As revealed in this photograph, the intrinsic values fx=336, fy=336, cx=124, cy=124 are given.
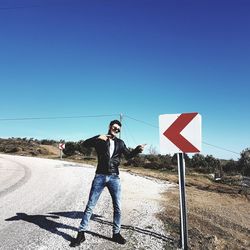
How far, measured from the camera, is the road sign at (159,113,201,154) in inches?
209

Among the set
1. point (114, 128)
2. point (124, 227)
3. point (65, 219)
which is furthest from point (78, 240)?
point (114, 128)

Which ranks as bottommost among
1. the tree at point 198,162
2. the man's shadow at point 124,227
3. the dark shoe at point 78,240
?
the dark shoe at point 78,240

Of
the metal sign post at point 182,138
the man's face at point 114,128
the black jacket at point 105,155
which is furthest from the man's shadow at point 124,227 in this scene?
the man's face at point 114,128

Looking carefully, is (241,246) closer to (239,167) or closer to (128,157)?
(128,157)

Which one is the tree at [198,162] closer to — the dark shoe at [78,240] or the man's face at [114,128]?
the man's face at [114,128]

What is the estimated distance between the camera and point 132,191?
11.7 meters

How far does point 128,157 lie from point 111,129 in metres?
0.63

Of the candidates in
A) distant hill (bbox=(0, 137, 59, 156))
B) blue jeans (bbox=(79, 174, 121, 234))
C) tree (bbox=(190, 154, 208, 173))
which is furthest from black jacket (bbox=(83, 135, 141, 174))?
distant hill (bbox=(0, 137, 59, 156))

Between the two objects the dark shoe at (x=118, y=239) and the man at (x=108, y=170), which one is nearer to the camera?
the dark shoe at (x=118, y=239)

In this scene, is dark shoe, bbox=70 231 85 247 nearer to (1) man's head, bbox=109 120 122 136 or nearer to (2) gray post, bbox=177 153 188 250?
(2) gray post, bbox=177 153 188 250

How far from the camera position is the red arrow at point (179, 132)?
17.5ft

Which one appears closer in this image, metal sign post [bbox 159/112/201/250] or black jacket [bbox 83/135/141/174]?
metal sign post [bbox 159/112/201/250]

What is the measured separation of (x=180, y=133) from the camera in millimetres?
5383

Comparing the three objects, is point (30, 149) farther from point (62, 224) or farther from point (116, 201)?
point (116, 201)
